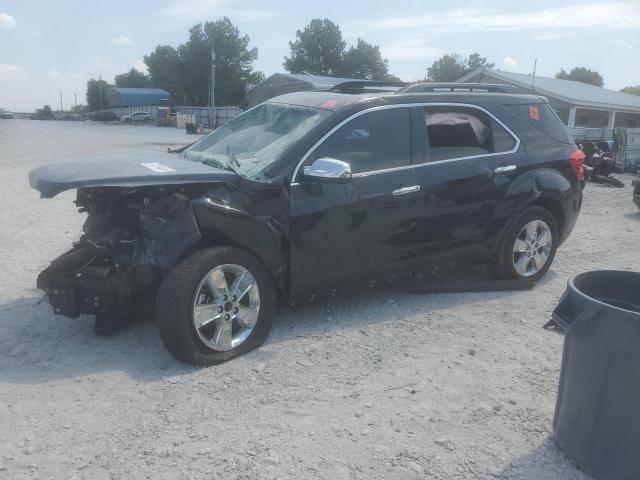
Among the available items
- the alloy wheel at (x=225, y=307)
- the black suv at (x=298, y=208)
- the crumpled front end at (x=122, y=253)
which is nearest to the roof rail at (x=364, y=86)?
the black suv at (x=298, y=208)

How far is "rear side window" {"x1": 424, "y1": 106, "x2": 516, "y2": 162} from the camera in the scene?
500 centimetres

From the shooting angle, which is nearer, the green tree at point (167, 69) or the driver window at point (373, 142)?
the driver window at point (373, 142)

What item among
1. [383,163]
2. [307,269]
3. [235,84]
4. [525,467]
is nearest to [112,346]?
[307,269]

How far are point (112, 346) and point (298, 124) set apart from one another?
216 centimetres

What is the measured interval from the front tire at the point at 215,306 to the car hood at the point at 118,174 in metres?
0.53

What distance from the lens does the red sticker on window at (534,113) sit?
18.8ft

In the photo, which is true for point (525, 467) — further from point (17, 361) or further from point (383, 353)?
point (17, 361)

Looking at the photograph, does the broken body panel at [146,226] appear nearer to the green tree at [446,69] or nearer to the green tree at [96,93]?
the green tree at [446,69]

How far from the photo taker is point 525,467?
2947 millimetres

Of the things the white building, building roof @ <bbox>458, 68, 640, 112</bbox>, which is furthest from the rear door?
building roof @ <bbox>458, 68, 640, 112</bbox>

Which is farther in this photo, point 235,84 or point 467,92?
point 235,84

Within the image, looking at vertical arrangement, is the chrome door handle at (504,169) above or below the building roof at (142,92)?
below

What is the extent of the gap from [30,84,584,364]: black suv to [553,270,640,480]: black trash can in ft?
6.26

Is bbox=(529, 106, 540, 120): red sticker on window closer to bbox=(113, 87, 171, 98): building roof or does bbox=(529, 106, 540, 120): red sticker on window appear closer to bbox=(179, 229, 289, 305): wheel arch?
bbox=(179, 229, 289, 305): wheel arch
